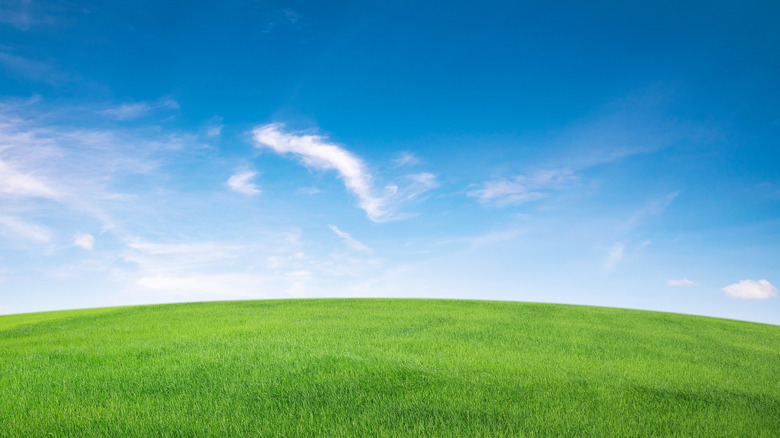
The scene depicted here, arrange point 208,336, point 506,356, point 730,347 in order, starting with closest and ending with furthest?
point 506,356, point 208,336, point 730,347

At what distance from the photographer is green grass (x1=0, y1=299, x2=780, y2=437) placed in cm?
492

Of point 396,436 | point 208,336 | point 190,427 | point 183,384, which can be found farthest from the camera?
point 208,336

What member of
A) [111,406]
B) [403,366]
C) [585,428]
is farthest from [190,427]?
[585,428]

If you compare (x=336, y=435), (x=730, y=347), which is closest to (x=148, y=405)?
(x=336, y=435)

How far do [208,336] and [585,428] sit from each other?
8.03 m

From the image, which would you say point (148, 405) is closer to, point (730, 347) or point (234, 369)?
point (234, 369)

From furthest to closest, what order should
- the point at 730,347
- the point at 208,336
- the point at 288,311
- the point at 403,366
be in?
1. the point at 288,311
2. the point at 730,347
3. the point at 208,336
4. the point at 403,366

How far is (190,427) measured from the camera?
4.80m

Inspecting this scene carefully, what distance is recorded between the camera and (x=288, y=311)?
14602mm

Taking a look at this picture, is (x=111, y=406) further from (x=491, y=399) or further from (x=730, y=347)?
(x=730, y=347)

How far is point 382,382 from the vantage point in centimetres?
609

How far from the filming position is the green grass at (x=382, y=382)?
492cm

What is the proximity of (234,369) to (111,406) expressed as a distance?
1.68 meters

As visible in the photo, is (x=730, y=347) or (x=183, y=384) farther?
(x=730, y=347)
